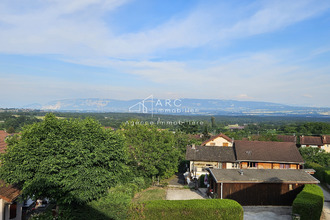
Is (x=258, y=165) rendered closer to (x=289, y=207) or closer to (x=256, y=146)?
(x=256, y=146)

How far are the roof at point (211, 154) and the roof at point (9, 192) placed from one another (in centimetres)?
2140

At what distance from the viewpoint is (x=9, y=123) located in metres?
95.0

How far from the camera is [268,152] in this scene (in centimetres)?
3409

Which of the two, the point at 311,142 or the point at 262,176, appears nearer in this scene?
the point at 262,176

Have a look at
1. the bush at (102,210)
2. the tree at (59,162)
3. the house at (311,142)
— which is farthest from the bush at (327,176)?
Answer: the house at (311,142)

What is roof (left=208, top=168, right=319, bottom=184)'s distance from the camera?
2053 centimetres

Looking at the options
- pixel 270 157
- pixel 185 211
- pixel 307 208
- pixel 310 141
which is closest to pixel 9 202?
pixel 185 211

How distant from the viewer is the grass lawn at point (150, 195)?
73.8ft

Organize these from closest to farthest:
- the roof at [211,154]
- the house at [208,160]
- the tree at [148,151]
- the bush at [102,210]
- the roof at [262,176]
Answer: the bush at [102,210], the roof at [262,176], the tree at [148,151], the house at [208,160], the roof at [211,154]

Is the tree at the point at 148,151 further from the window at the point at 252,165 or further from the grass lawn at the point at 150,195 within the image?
the window at the point at 252,165

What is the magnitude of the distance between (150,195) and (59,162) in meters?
11.9

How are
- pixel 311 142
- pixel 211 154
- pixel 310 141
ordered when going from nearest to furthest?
1. pixel 211 154
2. pixel 311 142
3. pixel 310 141

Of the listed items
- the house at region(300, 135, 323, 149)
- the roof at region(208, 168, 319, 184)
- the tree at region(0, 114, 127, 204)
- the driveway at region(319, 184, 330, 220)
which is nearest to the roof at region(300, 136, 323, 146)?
the house at region(300, 135, 323, 149)

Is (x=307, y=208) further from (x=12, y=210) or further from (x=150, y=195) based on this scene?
(x=12, y=210)
